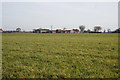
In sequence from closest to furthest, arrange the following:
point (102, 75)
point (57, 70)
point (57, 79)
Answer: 1. point (57, 79)
2. point (102, 75)
3. point (57, 70)

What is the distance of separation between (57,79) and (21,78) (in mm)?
1781

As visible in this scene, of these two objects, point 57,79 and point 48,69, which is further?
point 48,69

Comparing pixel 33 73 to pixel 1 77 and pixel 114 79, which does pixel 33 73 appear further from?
pixel 114 79

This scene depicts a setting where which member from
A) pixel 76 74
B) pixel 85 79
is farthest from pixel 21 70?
pixel 85 79

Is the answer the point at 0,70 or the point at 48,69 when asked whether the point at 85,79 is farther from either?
the point at 0,70

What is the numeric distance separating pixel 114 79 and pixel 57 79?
2.77 metres

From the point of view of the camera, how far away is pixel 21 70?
6.27 metres

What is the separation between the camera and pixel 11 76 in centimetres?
552

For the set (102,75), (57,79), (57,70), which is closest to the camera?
(57,79)

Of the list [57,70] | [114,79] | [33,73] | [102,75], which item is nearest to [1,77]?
[33,73]

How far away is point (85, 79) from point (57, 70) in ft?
5.52

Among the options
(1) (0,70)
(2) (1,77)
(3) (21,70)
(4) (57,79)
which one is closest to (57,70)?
(4) (57,79)

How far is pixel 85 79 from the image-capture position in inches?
207

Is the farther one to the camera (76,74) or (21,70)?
(21,70)
